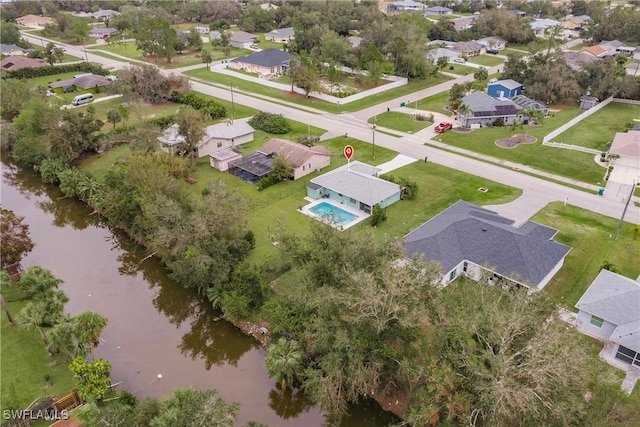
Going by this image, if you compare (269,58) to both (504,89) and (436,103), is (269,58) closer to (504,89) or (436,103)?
(436,103)

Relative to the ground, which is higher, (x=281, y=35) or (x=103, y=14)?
(x=103, y=14)

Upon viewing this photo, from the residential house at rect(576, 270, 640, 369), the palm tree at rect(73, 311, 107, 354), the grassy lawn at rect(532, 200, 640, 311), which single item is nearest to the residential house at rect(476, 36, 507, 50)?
the grassy lawn at rect(532, 200, 640, 311)

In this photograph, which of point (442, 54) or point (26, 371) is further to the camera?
point (442, 54)

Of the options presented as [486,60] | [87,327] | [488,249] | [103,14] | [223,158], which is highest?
[87,327]

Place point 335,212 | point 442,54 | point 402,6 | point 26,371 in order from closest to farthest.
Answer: point 26,371
point 335,212
point 442,54
point 402,6

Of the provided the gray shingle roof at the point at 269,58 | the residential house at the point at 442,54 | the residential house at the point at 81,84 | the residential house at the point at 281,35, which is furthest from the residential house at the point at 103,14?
the residential house at the point at 442,54

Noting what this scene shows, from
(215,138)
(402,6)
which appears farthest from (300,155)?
(402,6)

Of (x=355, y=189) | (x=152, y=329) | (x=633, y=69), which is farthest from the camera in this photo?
(x=633, y=69)
